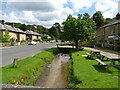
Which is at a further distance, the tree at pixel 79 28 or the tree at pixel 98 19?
the tree at pixel 98 19

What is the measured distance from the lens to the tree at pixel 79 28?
22.8 m

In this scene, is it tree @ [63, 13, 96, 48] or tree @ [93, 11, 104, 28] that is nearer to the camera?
tree @ [63, 13, 96, 48]

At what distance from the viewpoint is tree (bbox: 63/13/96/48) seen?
2280 centimetres

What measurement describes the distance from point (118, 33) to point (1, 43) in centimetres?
2930

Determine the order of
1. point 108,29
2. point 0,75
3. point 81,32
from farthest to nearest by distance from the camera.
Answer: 1. point 108,29
2. point 81,32
3. point 0,75

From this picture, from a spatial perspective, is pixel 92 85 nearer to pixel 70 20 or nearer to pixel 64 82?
pixel 64 82

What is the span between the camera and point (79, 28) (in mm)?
23047

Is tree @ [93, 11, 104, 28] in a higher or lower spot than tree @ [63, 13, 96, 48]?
higher

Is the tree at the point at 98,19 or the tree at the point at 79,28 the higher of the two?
the tree at the point at 98,19

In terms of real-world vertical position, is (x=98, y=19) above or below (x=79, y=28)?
above

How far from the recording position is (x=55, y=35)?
104 m

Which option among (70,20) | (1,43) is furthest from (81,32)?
(1,43)

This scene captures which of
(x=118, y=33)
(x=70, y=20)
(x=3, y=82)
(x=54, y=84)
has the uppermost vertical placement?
(x=70, y=20)

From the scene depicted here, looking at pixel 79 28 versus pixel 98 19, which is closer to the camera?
pixel 79 28
